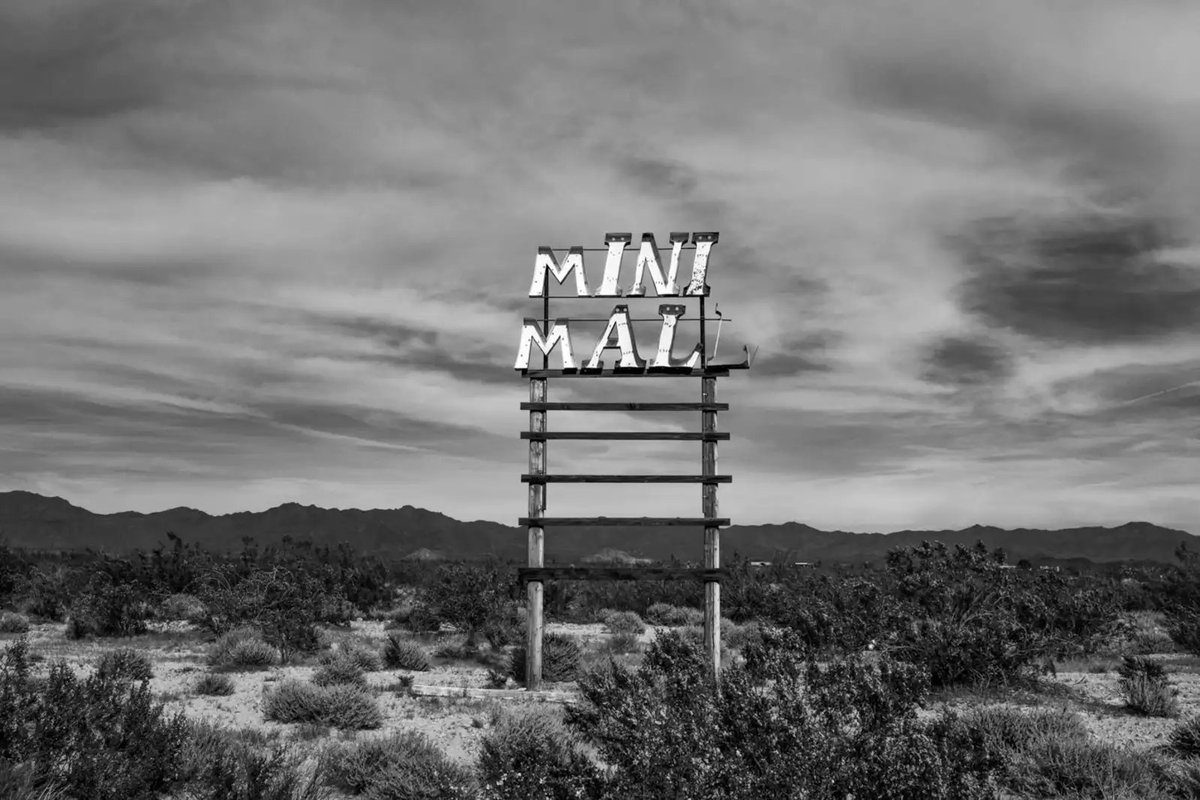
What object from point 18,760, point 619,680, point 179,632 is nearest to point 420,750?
point 619,680

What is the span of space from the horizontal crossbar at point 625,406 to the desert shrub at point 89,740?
7760 mm

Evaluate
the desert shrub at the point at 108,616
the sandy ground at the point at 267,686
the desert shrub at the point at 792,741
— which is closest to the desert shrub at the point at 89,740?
the sandy ground at the point at 267,686

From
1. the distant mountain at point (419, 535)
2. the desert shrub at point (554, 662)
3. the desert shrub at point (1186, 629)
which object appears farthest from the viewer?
the distant mountain at point (419, 535)

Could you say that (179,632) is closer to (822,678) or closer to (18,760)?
(18,760)

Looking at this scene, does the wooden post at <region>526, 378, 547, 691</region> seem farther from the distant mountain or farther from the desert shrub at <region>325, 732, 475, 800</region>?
the distant mountain

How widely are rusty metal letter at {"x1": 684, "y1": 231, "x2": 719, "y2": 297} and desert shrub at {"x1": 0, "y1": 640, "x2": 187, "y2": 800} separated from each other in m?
10.1

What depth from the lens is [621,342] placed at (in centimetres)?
1498

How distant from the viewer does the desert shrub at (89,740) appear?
266 inches

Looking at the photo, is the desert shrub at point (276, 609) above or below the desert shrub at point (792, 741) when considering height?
below

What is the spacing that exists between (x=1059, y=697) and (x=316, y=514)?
6225 inches

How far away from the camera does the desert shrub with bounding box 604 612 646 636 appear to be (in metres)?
23.0

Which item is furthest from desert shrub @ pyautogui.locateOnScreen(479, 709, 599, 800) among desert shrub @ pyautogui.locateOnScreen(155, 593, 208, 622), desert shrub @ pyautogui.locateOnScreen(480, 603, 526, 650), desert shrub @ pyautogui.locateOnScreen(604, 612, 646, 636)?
desert shrub @ pyautogui.locateOnScreen(155, 593, 208, 622)

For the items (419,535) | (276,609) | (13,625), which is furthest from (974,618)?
(419,535)

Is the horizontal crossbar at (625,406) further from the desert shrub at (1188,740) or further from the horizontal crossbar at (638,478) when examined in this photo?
the desert shrub at (1188,740)
